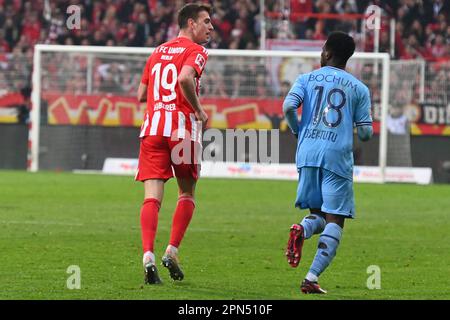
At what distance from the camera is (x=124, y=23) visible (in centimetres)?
3064

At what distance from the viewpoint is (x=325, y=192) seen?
8680mm

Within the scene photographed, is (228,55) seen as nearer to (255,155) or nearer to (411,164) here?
(255,155)

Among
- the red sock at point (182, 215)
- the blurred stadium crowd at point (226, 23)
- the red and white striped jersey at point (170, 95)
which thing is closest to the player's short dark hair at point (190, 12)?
the red and white striped jersey at point (170, 95)

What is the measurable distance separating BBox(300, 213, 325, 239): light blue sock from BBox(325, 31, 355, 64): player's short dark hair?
1.18 meters

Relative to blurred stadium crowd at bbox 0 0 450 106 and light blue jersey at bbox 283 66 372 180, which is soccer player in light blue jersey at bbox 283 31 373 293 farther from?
blurred stadium crowd at bbox 0 0 450 106

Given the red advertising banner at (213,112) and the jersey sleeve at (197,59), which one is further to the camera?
the red advertising banner at (213,112)

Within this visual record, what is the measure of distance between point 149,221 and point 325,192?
1.42m

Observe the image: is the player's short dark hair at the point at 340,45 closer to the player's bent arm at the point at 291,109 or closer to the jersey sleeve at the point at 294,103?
the jersey sleeve at the point at 294,103

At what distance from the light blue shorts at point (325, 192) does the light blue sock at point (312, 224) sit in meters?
0.08

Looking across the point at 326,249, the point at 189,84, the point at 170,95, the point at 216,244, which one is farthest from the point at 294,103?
the point at 216,244

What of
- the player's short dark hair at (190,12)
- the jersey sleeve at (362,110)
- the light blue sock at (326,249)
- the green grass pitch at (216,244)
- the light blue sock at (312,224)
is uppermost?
the player's short dark hair at (190,12)

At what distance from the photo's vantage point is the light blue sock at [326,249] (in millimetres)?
8547

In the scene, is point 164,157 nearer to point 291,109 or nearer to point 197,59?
point 197,59
